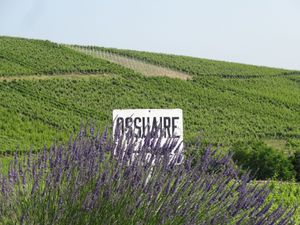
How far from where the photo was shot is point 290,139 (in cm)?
2708

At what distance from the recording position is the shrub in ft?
11.1

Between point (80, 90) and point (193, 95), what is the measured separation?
5851 millimetres

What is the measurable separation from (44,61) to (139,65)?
20.5ft

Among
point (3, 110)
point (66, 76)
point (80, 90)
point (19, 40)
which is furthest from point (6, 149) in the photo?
point (19, 40)

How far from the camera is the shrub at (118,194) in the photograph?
11.1ft

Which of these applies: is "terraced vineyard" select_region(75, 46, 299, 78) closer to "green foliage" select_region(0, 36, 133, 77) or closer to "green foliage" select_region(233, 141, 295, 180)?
"green foliage" select_region(0, 36, 133, 77)

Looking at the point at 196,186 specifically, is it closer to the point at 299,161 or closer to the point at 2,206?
the point at 2,206

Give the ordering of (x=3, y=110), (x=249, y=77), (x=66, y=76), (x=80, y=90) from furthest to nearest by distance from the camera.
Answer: (x=249, y=77)
(x=66, y=76)
(x=80, y=90)
(x=3, y=110)

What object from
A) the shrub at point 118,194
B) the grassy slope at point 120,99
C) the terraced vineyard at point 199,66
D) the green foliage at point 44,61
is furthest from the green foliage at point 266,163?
the terraced vineyard at point 199,66

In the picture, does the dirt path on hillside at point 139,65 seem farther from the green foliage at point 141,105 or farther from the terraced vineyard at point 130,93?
the green foliage at point 141,105

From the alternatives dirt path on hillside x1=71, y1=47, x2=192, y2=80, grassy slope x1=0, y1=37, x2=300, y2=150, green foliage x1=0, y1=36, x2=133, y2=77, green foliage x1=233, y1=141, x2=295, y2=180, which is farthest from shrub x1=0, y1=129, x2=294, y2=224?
dirt path on hillside x1=71, y1=47, x2=192, y2=80

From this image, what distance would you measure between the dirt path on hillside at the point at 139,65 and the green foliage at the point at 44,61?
149 cm

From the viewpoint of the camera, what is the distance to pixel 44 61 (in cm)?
3562

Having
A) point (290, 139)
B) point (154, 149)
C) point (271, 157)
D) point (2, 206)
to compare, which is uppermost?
point (154, 149)
